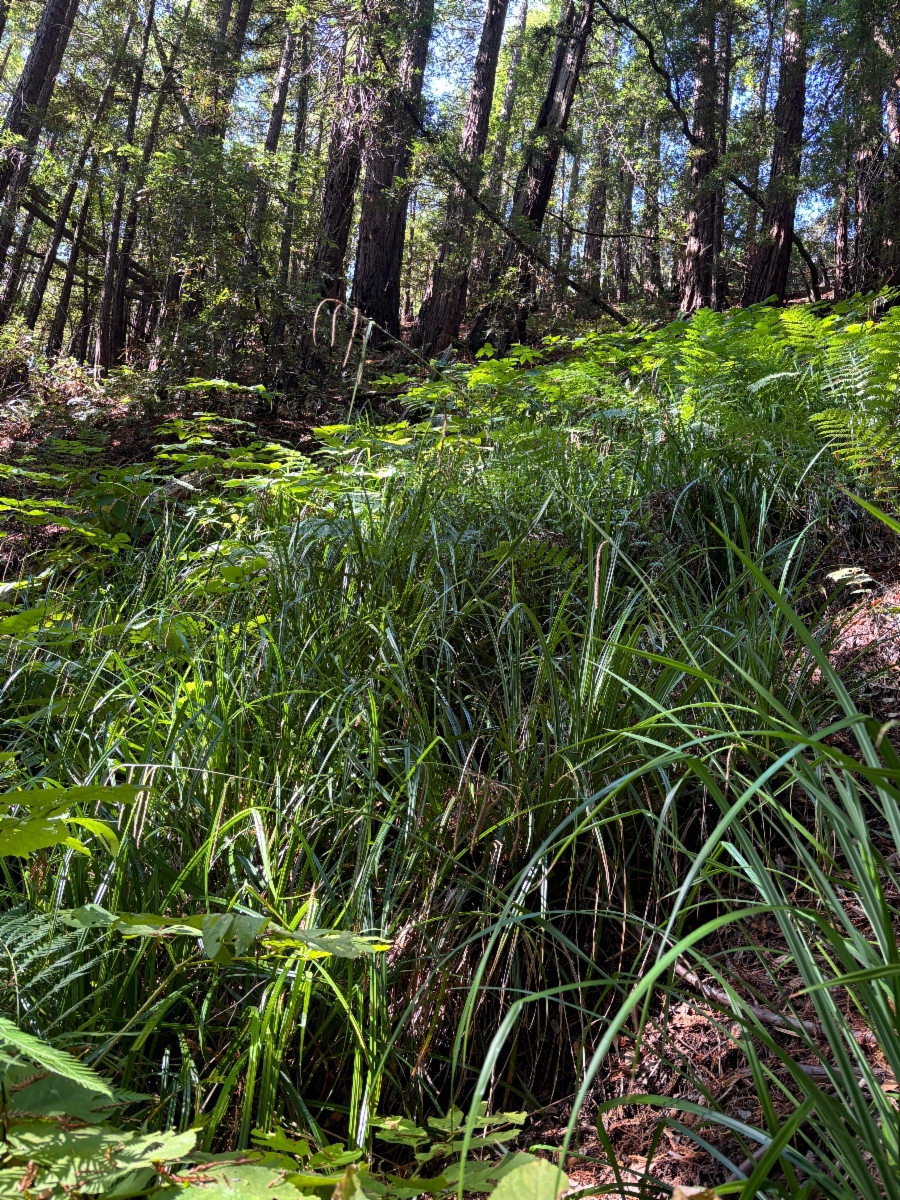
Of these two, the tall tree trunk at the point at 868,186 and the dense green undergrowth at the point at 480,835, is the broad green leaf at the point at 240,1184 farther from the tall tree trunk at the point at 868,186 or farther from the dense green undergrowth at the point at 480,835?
the tall tree trunk at the point at 868,186

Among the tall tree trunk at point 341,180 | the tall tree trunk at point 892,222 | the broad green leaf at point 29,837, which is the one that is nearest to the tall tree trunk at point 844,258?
the tall tree trunk at point 892,222

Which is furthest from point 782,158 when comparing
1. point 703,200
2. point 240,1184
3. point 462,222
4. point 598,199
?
point 598,199

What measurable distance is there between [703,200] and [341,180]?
4.11 m

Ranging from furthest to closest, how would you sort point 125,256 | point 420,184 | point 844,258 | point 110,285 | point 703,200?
1. point 125,256
2. point 110,285
3. point 844,258
4. point 703,200
5. point 420,184

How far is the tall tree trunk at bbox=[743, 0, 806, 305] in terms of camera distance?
8133mm

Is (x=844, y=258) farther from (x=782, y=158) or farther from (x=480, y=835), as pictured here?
(x=480, y=835)

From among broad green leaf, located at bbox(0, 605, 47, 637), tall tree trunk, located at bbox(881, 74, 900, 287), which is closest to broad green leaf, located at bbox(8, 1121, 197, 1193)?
broad green leaf, located at bbox(0, 605, 47, 637)

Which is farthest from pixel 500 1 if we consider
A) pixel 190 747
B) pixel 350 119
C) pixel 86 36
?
pixel 190 747

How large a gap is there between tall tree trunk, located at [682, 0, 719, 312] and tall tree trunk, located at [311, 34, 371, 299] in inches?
150

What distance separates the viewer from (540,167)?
8797 mm

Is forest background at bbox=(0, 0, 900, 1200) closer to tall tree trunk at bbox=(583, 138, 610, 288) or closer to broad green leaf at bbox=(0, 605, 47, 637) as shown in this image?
broad green leaf at bbox=(0, 605, 47, 637)

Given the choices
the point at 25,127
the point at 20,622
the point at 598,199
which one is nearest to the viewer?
the point at 20,622

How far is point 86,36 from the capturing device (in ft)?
41.7

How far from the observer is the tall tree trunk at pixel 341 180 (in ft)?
24.1
